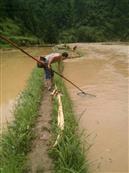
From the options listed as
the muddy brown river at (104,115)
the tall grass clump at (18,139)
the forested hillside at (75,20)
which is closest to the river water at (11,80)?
the tall grass clump at (18,139)

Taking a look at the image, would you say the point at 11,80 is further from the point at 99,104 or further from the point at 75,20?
the point at 75,20

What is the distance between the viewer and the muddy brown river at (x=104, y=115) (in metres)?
5.65

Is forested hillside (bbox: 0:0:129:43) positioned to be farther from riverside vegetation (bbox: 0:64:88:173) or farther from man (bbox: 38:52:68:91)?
riverside vegetation (bbox: 0:64:88:173)

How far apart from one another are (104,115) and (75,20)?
39629 millimetres

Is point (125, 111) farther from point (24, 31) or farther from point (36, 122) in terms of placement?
point (24, 31)

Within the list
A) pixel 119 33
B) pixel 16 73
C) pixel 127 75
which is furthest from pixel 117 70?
pixel 119 33

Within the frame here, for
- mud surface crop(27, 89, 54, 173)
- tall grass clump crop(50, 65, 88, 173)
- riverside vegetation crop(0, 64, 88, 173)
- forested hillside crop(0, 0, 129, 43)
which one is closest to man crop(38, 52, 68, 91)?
mud surface crop(27, 89, 54, 173)

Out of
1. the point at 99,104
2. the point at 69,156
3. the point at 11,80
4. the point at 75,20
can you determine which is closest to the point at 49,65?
the point at 99,104

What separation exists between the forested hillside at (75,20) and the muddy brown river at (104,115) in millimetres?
21052

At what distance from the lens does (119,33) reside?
45.8 meters

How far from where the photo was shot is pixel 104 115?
7.92 metres

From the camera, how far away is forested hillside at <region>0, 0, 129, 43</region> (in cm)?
3541

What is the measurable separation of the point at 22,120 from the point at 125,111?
2755 millimetres

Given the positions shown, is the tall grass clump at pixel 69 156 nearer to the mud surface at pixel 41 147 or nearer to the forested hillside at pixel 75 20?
the mud surface at pixel 41 147
